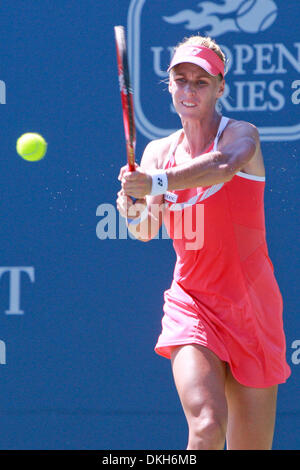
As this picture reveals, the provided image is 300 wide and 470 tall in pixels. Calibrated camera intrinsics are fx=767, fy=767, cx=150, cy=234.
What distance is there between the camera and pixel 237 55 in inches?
133

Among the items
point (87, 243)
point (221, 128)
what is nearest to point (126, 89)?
point (221, 128)

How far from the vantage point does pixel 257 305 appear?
2.64m

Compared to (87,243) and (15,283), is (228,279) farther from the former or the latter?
(15,283)

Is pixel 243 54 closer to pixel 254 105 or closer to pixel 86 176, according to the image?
pixel 254 105

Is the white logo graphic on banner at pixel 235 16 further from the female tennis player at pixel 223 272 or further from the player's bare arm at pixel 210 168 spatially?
the player's bare arm at pixel 210 168

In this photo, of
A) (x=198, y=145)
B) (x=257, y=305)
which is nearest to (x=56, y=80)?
(x=198, y=145)

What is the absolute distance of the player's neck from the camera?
2.71 m

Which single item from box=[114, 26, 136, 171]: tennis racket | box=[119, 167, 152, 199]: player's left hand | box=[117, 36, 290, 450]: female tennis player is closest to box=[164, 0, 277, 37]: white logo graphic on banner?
box=[117, 36, 290, 450]: female tennis player

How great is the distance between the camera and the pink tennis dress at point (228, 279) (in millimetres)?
2607

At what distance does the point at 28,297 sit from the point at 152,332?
0.60 m

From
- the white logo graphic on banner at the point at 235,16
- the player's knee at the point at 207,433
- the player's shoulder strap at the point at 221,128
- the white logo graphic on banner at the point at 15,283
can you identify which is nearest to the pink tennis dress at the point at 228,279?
the player's shoulder strap at the point at 221,128

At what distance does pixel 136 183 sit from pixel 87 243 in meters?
1.28

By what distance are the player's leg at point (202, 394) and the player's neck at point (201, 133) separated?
70cm

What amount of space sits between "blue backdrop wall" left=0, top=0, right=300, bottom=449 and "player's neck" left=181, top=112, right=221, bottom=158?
741 millimetres
